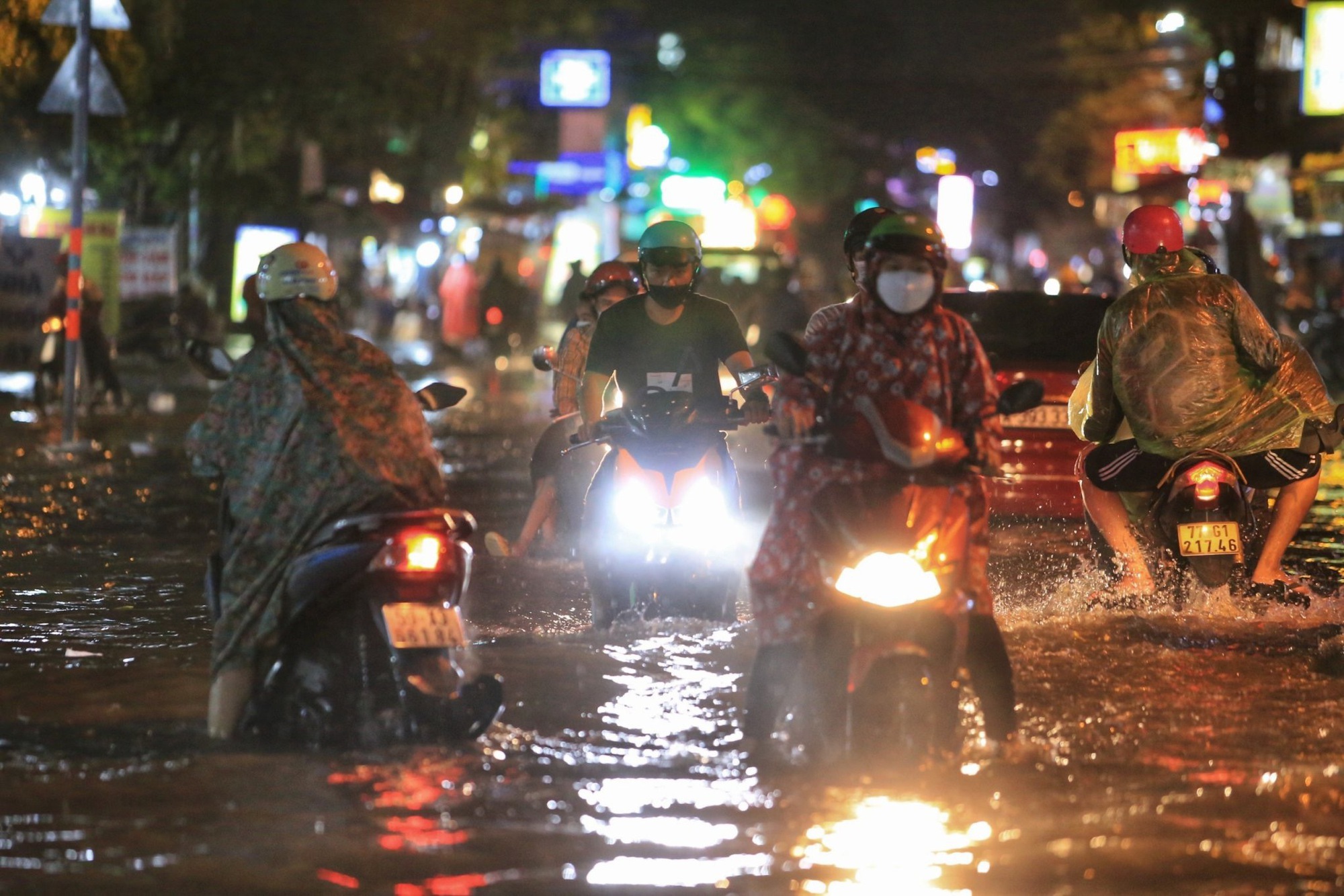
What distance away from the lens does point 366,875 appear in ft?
16.0

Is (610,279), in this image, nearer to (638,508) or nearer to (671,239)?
(671,239)

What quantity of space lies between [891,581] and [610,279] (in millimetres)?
4759

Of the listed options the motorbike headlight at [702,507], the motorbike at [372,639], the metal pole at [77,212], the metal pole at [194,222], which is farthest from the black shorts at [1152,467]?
the metal pole at [194,222]

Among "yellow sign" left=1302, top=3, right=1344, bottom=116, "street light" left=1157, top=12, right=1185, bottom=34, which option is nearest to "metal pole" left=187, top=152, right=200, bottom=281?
"street light" left=1157, top=12, right=1185, bottom=34

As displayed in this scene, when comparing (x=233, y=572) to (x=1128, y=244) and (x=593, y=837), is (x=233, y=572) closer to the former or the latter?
(x=593, y=837)

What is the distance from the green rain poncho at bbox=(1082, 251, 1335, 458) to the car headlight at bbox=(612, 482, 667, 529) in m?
2.27

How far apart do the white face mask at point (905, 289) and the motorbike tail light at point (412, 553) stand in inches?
59.7

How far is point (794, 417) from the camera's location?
19.0 ft

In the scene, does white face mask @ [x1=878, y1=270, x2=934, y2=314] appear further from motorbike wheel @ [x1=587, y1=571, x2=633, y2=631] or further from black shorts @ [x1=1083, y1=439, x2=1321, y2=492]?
black shorts @ [x1=1083, y1=439, x2=1321, y2=492]

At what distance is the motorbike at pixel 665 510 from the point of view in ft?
25.2

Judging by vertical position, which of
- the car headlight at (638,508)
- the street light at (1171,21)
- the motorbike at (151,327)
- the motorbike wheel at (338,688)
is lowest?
the motorbike wheel at (338,688)

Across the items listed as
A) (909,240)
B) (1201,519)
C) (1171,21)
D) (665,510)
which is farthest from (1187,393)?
(1171,21)

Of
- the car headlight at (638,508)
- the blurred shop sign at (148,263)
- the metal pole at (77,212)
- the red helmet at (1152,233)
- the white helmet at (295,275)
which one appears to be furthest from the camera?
the blurred shop sign at (148,263)

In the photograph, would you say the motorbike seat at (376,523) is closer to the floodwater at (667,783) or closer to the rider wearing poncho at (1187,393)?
the floodwater at (667,783)
